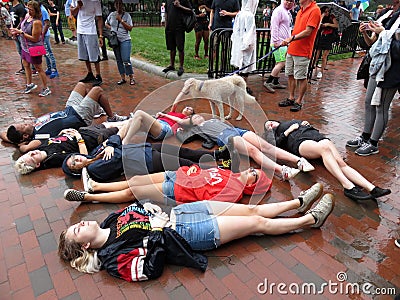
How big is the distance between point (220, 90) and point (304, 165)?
159cm

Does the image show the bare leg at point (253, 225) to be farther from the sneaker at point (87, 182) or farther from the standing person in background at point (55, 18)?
the standing person in background at point (55, 18)

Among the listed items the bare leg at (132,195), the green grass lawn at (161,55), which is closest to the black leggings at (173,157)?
the bare leg at (132,195)

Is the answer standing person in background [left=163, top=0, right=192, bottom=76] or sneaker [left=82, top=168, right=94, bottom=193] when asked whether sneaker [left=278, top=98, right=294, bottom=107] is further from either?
sneaker [left=82, top=168, right=94, bottom=193]

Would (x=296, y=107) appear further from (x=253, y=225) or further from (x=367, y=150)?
(x=253, y=225)

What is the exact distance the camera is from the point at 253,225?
2443mm

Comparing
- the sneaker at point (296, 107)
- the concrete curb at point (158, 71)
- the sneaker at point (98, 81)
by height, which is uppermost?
the concrete curb at point (158, 71)

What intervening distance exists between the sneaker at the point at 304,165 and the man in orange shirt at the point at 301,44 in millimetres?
2193

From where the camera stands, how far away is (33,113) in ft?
17.1

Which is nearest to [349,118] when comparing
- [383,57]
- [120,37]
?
[383,57]

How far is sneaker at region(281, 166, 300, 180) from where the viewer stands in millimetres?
3223

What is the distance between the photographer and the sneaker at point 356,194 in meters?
2.91

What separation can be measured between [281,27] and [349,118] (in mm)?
2445

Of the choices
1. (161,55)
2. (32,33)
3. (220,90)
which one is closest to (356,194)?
(220,90)

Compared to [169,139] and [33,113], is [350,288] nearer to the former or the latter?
[169,139]
